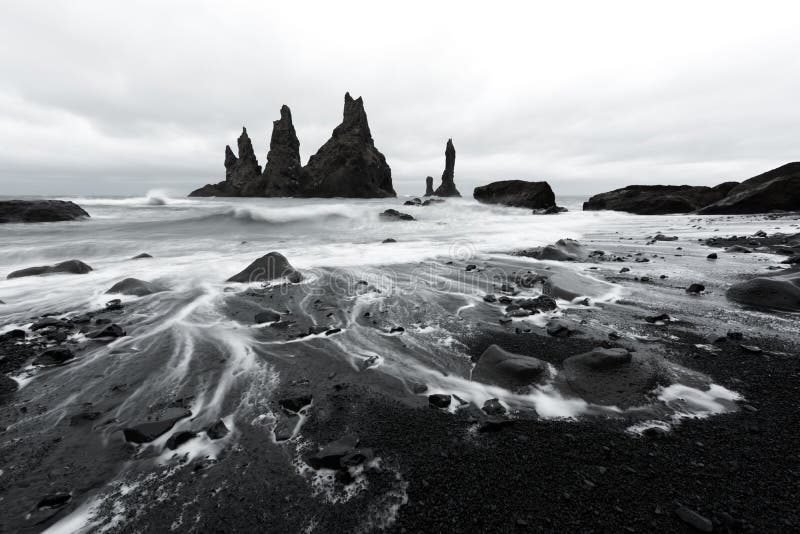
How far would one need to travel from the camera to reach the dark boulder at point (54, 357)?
3512 mm

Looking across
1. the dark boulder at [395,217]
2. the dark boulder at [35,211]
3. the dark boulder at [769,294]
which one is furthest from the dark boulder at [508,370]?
the dark boulder at [35,211]

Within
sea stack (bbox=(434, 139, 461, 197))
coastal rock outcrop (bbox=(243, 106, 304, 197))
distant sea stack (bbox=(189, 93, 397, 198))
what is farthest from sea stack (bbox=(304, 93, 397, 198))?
sea stack (bbox=(434, 139, 461, 197))

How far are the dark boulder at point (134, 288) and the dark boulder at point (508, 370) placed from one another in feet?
19.8

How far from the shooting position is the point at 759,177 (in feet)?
78.2

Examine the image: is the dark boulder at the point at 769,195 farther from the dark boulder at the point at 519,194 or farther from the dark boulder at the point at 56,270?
the dark boulder at the point at 56,270

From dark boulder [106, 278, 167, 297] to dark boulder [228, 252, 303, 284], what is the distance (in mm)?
1337

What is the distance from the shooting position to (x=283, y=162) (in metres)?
69.7

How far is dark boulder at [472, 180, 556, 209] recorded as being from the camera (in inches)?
1400

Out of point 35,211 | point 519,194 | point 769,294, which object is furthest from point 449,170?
point 769,294

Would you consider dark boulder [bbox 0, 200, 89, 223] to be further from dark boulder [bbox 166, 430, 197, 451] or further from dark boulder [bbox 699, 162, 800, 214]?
dark boulder [bbox 699, 162, 800, 214]

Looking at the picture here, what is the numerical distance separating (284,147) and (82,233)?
6030cm

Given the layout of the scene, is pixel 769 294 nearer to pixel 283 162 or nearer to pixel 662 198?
Result: pixel 662 198

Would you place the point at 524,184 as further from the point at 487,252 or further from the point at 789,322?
the point at 789,322

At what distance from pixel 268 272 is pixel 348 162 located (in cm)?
6343
